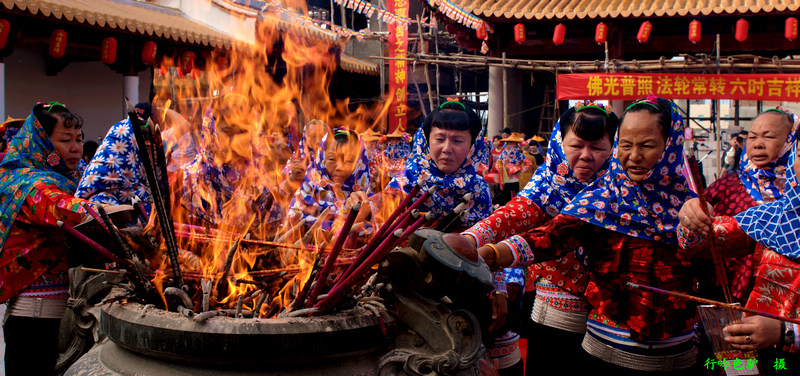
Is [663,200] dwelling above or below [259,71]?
below

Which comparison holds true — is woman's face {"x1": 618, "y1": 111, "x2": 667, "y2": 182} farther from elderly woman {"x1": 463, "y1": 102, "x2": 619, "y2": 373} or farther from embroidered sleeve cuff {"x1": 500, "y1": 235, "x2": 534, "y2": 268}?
embroidered sleeve cuff {"x1": 500, "y1": 235, "x2": 534, "y2": 268}

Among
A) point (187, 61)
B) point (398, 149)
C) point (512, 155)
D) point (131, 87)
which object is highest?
point (187, 61)

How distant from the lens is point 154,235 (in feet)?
8.59

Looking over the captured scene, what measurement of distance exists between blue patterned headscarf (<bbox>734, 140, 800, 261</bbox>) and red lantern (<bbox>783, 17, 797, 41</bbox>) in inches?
413

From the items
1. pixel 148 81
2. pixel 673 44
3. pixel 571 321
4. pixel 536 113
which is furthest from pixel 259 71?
pixel 536 113

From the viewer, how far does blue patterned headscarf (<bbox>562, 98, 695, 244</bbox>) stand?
2.72m

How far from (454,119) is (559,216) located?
909 mm

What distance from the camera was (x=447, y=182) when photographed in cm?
342

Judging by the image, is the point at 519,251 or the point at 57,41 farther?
the point at 57,41

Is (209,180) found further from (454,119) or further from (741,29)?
(741,29)

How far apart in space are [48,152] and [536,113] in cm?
1438

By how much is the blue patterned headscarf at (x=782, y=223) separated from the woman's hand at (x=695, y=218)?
0.13 meters

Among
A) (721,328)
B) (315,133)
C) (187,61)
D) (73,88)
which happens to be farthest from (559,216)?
(73,88)

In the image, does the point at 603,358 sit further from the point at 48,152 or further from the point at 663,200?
the point at 48,152
